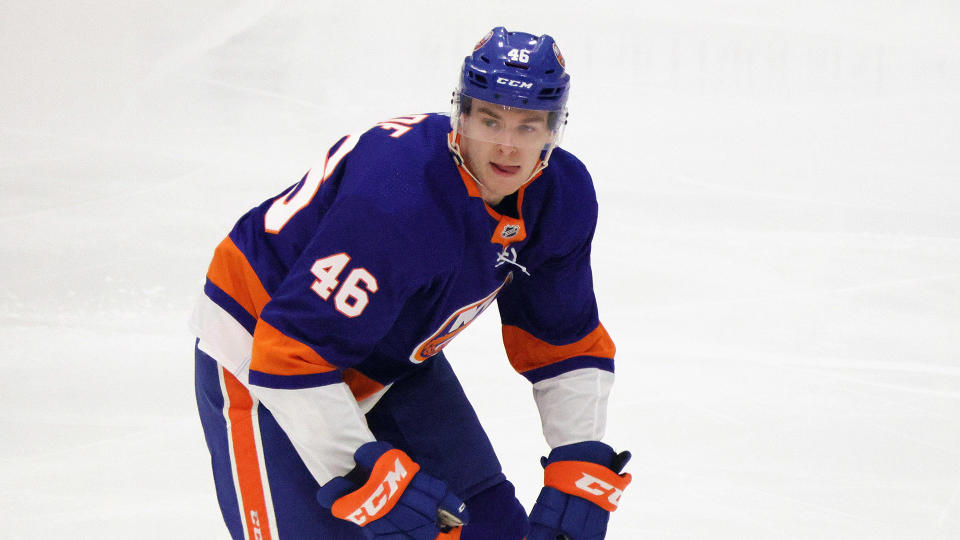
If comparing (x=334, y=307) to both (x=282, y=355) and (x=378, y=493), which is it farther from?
(x=378, y=493)

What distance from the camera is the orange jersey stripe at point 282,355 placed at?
183 cm

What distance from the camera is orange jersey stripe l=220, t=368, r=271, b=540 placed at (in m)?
2.08

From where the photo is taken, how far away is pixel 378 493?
6.03 ft

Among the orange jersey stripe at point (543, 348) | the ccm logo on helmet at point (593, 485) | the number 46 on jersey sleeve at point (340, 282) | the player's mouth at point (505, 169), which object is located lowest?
the ccm logo on helmet at point (593, 485)

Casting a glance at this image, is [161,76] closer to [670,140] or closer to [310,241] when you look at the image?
[670,140]

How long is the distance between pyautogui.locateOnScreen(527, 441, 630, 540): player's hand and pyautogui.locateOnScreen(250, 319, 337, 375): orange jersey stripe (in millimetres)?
573

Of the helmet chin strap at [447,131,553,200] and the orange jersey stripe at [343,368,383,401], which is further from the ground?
the helmet chin strap at [447,131,553,200]

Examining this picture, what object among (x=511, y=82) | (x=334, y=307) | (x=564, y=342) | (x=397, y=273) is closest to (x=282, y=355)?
(x=334, y=307)

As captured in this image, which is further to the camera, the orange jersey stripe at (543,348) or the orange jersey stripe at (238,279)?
the orange jersey stripe at (543,348)

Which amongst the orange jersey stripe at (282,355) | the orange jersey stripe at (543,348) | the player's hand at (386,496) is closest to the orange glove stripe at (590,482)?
the orange jersey stripe at (543,348)

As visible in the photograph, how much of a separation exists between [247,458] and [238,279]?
32 centimetres

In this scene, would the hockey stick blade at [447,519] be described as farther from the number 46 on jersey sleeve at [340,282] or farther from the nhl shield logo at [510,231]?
the nhl shield logo at [510,231]

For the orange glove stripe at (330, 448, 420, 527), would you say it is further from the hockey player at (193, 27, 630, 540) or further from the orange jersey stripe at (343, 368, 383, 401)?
the orange jersey stripe at (343, 368, 383, 401)

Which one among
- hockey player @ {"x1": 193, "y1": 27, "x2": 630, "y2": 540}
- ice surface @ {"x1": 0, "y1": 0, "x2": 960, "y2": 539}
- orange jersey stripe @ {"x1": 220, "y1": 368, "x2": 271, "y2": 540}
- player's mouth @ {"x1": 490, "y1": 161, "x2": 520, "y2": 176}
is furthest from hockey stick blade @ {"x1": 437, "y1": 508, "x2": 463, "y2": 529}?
ice surface @ {"x1": 0, "y1": 0, "x2": 960, "y2": 539}
